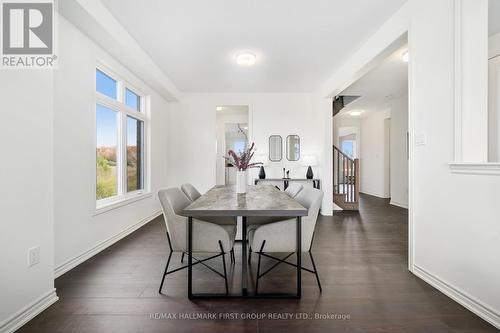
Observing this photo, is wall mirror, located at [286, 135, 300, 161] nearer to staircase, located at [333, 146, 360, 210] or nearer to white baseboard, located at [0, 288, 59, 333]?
staircase, located at [333, 146, 360, 210]

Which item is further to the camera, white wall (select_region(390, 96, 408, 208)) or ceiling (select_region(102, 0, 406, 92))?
white wall (select_region(390, 96, 408, 208))

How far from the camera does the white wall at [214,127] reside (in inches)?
204

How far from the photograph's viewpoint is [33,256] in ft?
5.17

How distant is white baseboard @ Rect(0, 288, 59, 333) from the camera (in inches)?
55.2

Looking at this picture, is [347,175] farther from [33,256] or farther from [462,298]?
[33,256]

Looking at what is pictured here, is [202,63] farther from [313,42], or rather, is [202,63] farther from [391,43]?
[391,43]

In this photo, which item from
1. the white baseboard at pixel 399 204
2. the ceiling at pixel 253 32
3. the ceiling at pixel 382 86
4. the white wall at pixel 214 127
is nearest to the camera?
the ceiling at pixel 253 32

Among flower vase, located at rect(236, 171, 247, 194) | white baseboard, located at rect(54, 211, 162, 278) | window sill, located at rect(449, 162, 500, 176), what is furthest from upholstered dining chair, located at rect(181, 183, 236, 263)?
window sill, located at rect(449, 162, 500, 176)

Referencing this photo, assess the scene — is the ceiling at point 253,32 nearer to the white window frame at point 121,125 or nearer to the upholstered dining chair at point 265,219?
the white window frame at point 121,125

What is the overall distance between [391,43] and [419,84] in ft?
2.45

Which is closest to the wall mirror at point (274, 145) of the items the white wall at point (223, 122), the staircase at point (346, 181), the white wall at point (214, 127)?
the white wall at point (214, 127)

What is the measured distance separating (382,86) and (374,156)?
303 centimetres

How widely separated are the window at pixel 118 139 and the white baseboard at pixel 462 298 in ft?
11.9

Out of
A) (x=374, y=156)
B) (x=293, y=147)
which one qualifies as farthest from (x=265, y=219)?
(x=374, y=156)
